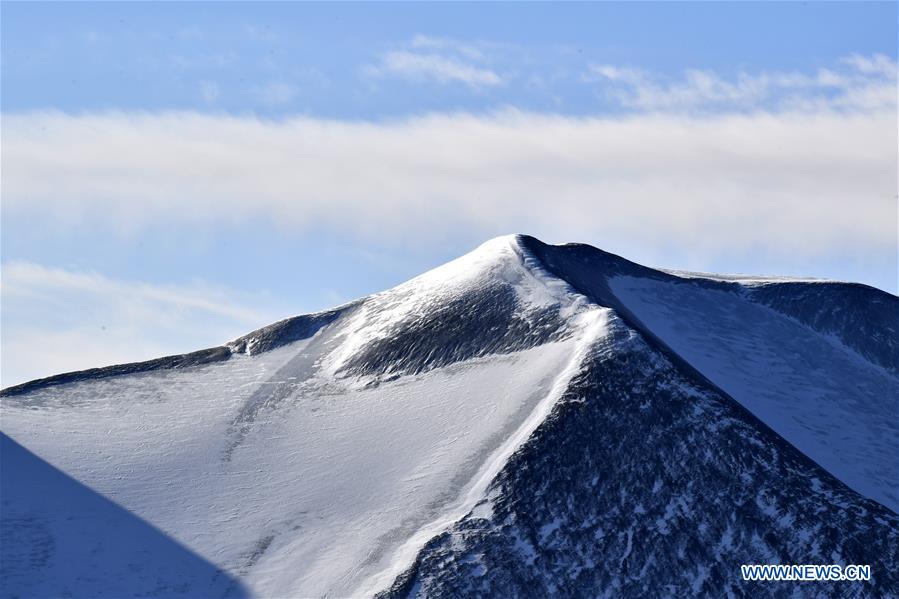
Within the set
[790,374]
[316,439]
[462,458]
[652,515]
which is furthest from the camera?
[790,374]

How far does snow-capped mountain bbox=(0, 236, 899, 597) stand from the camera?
64.1 meters

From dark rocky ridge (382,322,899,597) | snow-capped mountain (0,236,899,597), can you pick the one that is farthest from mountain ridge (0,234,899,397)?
dark rocky ridge (382,322,899,597)

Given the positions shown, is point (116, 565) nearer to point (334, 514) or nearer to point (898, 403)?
point (334, 514)

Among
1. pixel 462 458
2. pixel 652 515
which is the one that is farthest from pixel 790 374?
pixel 462 458

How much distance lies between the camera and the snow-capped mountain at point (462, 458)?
6406cm

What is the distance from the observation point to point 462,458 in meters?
71.4

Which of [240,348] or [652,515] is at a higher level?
[240,348]

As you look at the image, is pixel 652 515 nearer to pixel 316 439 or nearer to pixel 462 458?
pixel 462 458

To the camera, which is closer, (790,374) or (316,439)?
(316,439)

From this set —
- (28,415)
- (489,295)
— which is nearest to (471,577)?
(489,295)

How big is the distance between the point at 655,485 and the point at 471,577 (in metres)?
12.0

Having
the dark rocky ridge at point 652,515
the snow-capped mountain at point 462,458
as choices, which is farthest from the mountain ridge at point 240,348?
the dark rocky ridge at point 652,515

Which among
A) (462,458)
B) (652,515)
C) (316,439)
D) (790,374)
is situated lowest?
(652,515)

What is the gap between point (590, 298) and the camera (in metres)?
87.1
